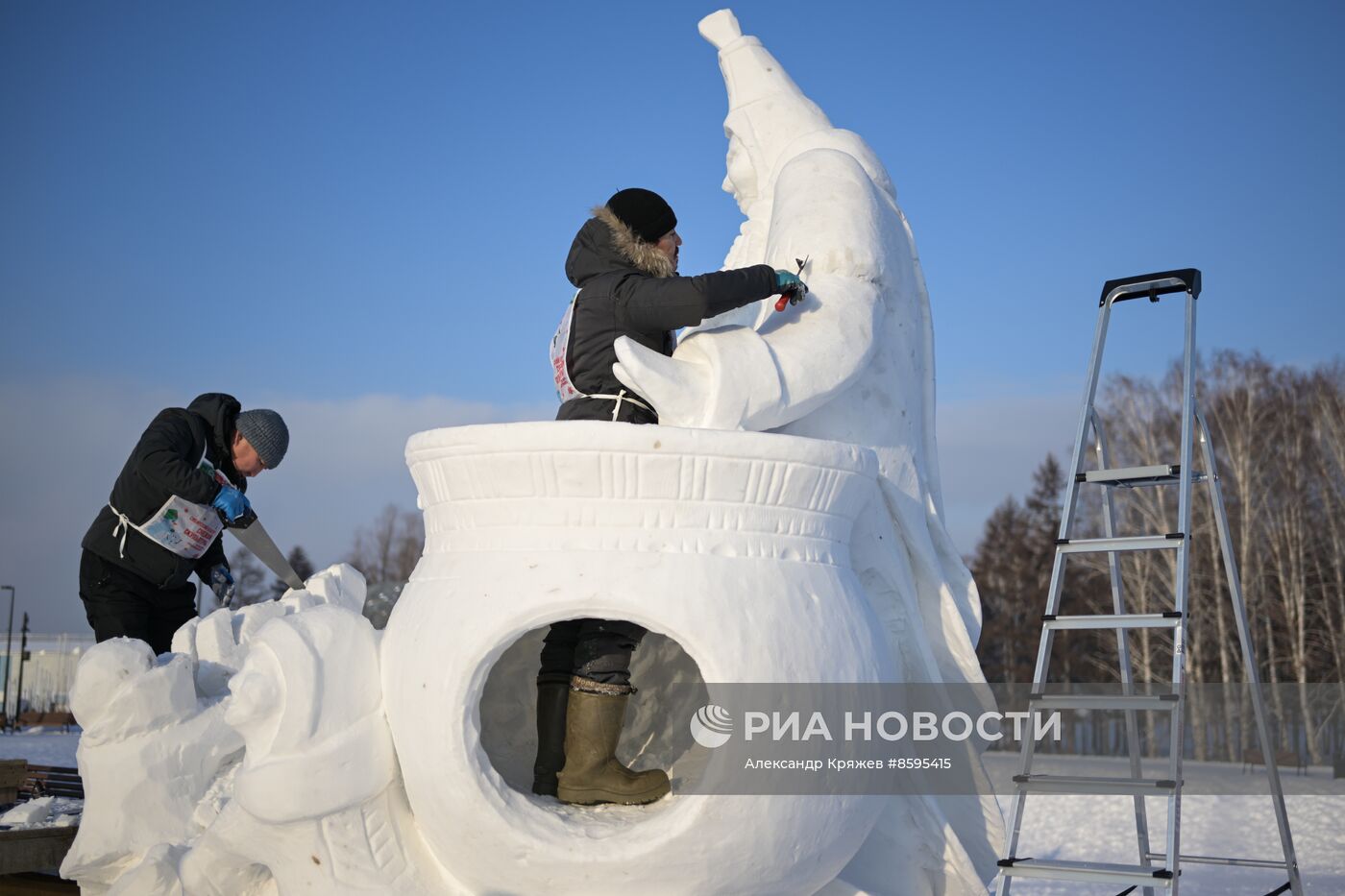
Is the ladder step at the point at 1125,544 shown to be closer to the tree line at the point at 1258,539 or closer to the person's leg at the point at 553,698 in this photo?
the person's leg at the point at 553,698

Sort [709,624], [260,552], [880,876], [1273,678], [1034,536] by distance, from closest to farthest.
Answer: [709,624] → [880,876] → [260,552] → [1273,678] → [1034,536]

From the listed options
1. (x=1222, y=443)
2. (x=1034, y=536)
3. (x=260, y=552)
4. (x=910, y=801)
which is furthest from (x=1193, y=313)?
(x=1034, y=536)

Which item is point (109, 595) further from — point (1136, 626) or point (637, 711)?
point (1136, 626)

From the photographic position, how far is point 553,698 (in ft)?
9.98

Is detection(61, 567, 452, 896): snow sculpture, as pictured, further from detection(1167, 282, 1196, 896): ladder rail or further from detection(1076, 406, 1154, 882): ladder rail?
Answer: detection(1076, 406, 1154, 882): ladder rail

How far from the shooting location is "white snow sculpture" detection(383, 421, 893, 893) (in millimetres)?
2684

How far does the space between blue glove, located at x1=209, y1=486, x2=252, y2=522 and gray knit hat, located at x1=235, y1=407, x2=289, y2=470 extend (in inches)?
9.7

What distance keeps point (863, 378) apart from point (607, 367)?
2.79ft

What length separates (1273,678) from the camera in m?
17.2

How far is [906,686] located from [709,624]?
100 cm

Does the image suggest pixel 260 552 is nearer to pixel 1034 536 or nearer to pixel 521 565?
pixel 521 565

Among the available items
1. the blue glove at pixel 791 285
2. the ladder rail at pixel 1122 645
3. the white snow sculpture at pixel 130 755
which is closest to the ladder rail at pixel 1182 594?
the ladder rail at pixel 1122 645

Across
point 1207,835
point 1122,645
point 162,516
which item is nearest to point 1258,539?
point 1207,835

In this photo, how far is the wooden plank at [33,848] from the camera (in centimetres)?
427
